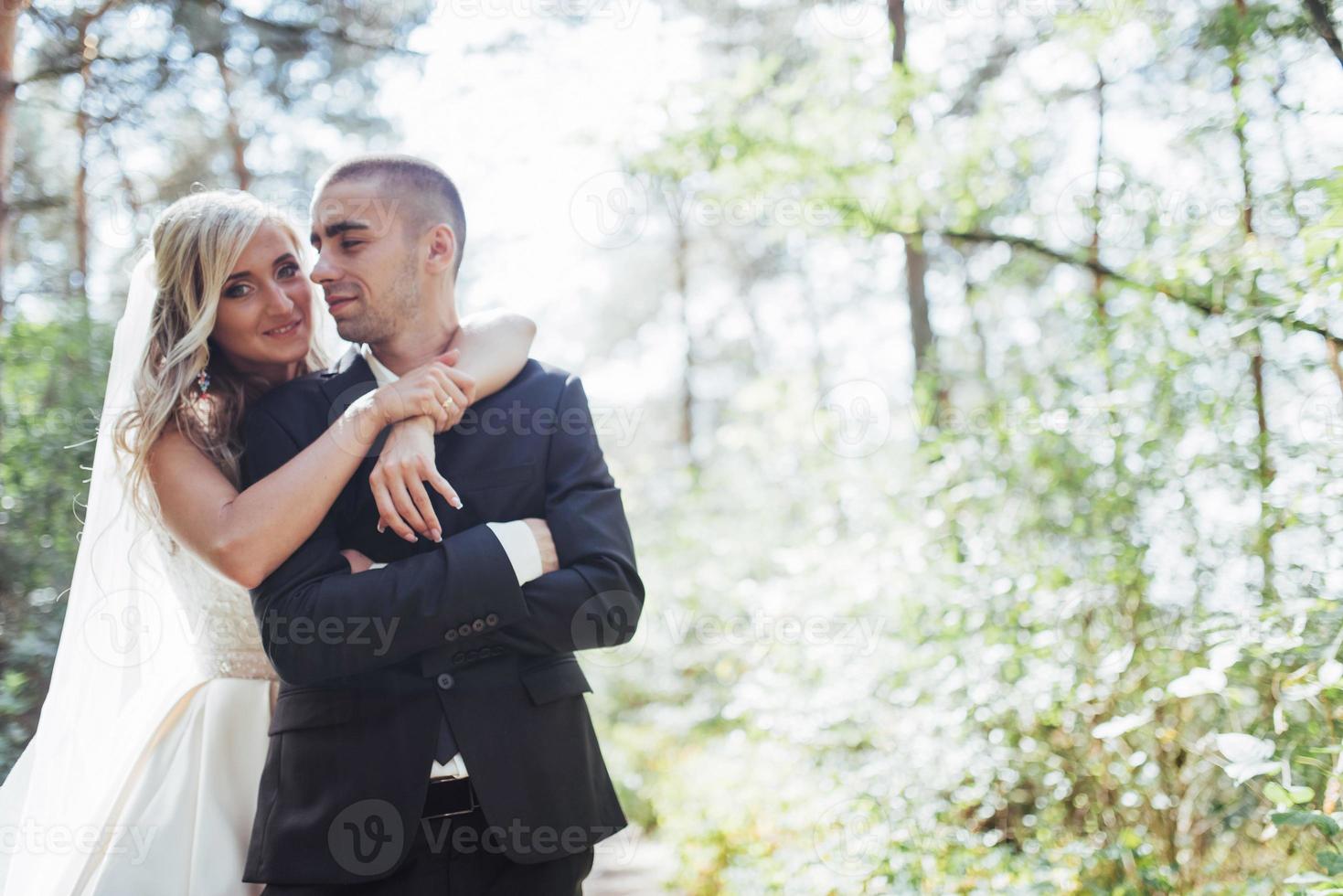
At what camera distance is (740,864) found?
4.99 metres

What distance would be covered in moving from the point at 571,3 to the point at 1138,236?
5.45 metres

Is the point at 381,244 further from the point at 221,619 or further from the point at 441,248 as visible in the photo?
the point at 221,619

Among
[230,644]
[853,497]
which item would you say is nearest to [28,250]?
[853,497]

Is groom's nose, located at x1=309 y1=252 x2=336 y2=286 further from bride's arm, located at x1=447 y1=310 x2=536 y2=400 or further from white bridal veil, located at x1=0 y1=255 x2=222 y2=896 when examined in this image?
white bridal veil, located at x1=0 y1=255 x2=222 y2=896

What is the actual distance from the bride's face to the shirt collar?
0.22 meters

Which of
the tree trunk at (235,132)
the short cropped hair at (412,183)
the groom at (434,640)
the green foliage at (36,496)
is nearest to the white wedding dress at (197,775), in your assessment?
the groom at (434,640)

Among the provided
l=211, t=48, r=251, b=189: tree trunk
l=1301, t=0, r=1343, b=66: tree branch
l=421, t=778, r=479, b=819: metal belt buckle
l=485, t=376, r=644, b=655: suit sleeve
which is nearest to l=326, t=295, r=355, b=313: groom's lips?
l=485, t=376, r=644, b=655: suit sleeve

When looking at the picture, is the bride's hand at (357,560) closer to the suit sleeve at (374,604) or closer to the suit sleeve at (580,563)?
the suit sleeve at (374,604)

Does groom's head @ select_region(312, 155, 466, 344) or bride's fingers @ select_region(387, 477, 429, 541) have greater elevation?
groom's head @ select_region(312, 155, 466, 344)

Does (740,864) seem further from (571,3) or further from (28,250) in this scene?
(28,250)

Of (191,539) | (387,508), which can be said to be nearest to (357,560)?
(387,508)

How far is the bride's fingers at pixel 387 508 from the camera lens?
1.87m

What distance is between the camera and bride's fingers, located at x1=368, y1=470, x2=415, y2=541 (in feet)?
6.13

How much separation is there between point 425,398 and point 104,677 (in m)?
1.16
